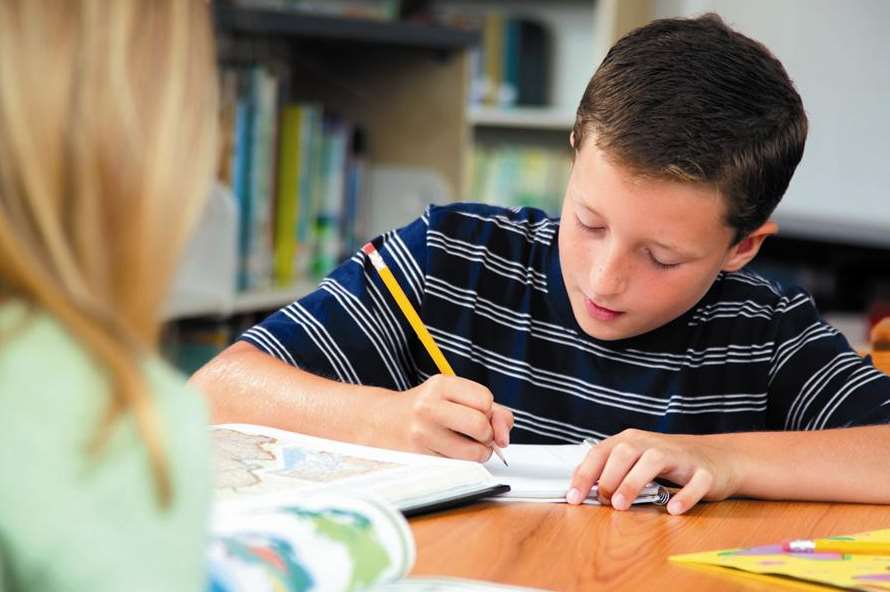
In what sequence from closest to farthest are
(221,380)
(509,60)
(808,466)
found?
Result: (808,466), (221,380), (509,60)

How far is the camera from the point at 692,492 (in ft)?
3.23

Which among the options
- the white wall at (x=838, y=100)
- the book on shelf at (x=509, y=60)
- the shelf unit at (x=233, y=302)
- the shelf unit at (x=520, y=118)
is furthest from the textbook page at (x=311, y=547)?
the book on shelf at (x=509, y=60)

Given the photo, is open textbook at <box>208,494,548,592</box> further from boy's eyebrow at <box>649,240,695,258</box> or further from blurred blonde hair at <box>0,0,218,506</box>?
boy's eyebrow at <box>649,240,695,258</box>

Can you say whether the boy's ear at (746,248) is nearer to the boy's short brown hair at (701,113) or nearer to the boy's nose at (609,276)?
the boy's short brown hair at (701,113)

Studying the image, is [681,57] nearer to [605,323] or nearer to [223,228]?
[605,323]

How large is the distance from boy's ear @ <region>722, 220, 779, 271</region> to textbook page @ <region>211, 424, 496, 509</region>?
0.46m

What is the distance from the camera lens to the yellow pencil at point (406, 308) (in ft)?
3.84

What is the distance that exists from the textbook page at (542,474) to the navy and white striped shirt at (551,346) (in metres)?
0.19

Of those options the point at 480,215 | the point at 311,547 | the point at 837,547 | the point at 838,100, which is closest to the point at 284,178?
the point at 480,215

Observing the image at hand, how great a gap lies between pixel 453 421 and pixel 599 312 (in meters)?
0.32

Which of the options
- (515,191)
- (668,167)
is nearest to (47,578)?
(668,167)

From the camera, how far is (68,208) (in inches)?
19.3

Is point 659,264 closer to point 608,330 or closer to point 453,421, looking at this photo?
point 608,330

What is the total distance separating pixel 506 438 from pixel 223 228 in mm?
1103
